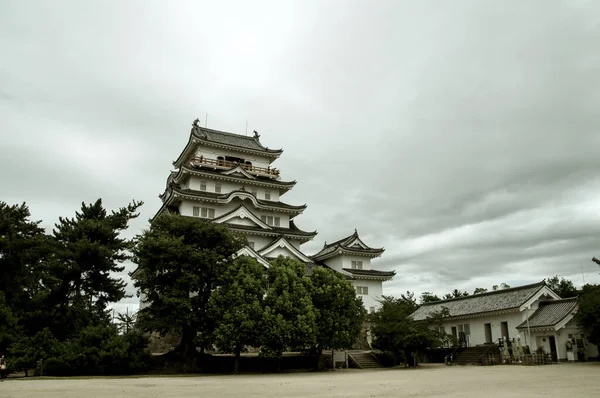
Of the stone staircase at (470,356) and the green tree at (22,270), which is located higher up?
the green tree at (22,270)

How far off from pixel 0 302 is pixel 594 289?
32340mm

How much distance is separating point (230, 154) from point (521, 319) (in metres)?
27.3

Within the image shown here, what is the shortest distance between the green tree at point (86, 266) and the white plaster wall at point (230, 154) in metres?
14.8

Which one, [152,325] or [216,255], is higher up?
[216,255]

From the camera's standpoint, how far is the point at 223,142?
138 feet

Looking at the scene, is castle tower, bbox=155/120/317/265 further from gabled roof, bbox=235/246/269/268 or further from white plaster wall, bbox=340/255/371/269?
white plaster wall, bbox=340/255/371/269

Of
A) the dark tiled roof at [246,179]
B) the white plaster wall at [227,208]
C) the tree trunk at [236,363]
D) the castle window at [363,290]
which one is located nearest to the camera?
the tree trunk at [236,363]

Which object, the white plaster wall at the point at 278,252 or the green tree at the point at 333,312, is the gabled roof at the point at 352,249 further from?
the green tree at the point at 333,312

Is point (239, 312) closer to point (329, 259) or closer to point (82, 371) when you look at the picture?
point (82, 371)

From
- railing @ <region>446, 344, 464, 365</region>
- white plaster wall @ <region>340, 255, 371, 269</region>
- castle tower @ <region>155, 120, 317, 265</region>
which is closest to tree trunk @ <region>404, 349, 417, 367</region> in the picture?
railing @ <region>446, 344, 464, 365</region>

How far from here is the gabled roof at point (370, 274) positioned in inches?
1542

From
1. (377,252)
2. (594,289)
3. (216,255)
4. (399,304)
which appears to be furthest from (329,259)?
(594,289)

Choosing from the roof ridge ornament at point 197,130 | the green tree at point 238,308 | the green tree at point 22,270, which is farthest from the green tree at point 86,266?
the roof ridge ornament at point 197,130

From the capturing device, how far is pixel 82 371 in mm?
22906
